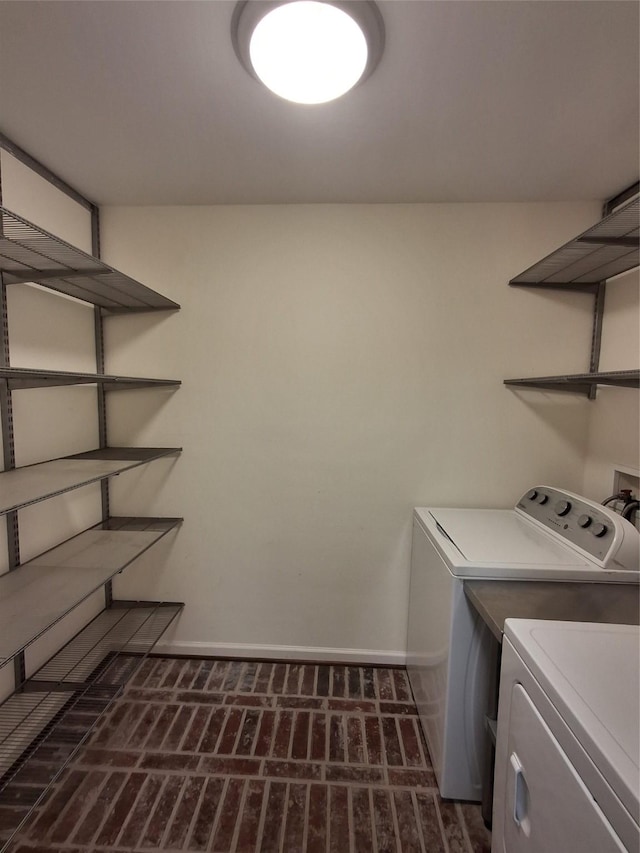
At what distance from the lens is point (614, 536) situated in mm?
1330

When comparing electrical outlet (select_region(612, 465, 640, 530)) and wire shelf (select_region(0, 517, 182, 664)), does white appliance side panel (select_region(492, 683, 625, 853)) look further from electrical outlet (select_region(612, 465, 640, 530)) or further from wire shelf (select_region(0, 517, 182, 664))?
wire shelf (select_region(0, 517, 182, 664))

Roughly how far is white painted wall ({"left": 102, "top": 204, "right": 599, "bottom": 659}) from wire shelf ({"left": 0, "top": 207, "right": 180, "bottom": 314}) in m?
0.19

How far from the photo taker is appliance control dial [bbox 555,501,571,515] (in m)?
1.62

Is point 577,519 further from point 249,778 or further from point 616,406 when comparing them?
point 249,778

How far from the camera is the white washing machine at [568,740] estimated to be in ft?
2.04

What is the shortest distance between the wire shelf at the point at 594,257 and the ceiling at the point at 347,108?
0.37 meters

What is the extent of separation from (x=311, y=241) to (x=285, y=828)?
8.23ft

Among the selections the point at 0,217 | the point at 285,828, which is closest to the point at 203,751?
the point at 285,828

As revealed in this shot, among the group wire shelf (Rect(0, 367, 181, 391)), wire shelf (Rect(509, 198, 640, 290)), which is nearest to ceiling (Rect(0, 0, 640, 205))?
wire shelf (Rect(509, 198, 640, 290))

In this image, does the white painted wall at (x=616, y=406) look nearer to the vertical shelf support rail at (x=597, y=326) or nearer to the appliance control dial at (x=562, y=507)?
the vertical shelf support rail at (x=597, y=326)

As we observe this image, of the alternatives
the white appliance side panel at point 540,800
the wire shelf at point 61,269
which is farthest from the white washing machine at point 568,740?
the wire shelf at point 61,269

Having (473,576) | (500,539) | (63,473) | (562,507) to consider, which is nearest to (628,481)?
(562,507)

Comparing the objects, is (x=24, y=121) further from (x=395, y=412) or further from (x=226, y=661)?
(x=226, y=661)

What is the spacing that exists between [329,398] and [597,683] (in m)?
1.49
